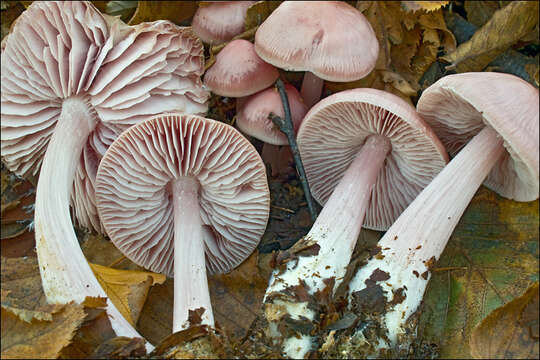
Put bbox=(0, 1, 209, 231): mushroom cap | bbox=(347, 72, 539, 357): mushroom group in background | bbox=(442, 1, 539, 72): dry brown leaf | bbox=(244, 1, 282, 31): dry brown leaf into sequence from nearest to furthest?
bbox=(347, 72, 539, 357): mushroom group in background → bbox=(0, 1, 209, 231): mushroom cap → bbox=(442, 1, 539, 72): dry brown leaf → bbox=(244, 1, 282, 31): dry brown leaf

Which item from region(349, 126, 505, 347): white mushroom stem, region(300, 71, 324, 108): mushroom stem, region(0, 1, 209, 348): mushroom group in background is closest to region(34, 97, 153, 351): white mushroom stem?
region(0, 1, 209, 348): mushroom group in background

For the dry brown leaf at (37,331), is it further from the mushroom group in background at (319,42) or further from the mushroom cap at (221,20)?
the mushroom cap at (221,20)

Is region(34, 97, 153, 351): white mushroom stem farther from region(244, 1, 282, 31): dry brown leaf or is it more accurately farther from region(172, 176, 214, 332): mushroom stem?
region(244, 1, 282, 31): dry brown leaf

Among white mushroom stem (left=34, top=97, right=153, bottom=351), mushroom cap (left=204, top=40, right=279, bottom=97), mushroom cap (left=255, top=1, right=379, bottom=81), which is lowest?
white mushroom stem (left=34, top=97, right=153, bottom=351)

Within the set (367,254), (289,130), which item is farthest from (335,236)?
(289,130)

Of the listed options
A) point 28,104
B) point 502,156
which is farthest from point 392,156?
point 28,104
